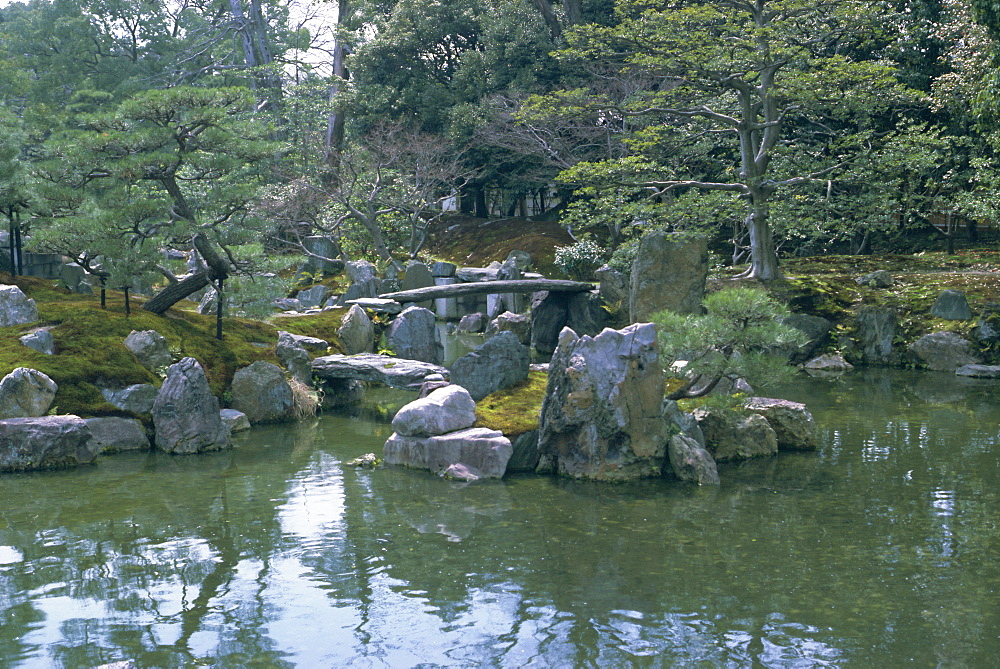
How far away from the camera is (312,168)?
31.4 m

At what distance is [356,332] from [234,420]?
4923 millimetres

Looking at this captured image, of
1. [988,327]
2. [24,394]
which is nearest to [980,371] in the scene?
[988,327]

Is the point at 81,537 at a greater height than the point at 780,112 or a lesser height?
lesser

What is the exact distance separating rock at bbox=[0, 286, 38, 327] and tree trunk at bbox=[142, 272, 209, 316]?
178cm

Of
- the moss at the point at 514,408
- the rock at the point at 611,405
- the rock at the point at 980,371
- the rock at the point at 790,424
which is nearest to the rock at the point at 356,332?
the moss at the point at 514,408

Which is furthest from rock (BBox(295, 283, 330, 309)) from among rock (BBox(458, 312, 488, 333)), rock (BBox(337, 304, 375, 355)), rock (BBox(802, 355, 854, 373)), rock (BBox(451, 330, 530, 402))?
rock (BBox(451, 330, 530, 402))

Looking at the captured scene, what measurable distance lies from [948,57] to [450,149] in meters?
16.9

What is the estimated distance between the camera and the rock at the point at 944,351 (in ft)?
60.0

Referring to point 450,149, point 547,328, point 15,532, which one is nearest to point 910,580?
point 15,532

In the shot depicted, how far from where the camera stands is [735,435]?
11258 mm

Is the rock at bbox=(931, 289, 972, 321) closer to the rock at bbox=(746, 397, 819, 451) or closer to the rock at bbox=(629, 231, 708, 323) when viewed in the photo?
the rock at bbox=(629, 231, 708, 323)

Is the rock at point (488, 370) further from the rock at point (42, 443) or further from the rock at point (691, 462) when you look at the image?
the rock at point (42, 443)

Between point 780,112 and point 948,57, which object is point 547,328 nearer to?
point 780,112

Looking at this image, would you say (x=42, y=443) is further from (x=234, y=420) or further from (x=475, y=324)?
(x=475, y=324)
